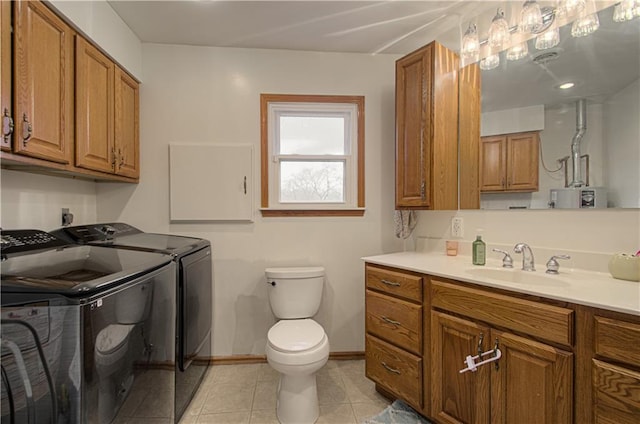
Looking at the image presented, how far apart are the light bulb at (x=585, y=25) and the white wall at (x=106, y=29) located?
8.40ft

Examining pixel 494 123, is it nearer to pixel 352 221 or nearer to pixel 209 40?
pixel 352 221

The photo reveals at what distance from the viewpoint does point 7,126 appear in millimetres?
1121

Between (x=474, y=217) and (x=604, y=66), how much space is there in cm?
97

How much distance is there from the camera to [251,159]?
2209mm

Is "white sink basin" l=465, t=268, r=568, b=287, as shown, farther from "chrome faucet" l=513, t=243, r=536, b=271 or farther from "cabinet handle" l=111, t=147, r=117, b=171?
"cabinet handle" l=111, t=147, r=117, b=171

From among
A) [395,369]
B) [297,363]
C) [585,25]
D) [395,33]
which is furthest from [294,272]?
[585,25]

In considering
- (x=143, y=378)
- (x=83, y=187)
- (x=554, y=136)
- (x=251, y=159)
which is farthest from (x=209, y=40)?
(x=554, y=136)

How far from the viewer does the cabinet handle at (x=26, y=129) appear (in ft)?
3.89

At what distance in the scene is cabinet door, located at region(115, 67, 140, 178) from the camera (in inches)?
73.6

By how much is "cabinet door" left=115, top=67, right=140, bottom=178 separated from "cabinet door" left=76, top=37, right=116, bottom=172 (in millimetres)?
56

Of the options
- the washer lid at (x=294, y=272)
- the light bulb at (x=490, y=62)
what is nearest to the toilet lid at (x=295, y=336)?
the washer lid at (x=294, y=272)

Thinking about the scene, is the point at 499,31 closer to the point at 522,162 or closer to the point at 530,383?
the point at 522,162

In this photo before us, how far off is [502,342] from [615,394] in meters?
0.34

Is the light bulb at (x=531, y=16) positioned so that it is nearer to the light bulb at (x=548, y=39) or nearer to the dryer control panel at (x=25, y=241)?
the light bulb at (x=548, y=39)
